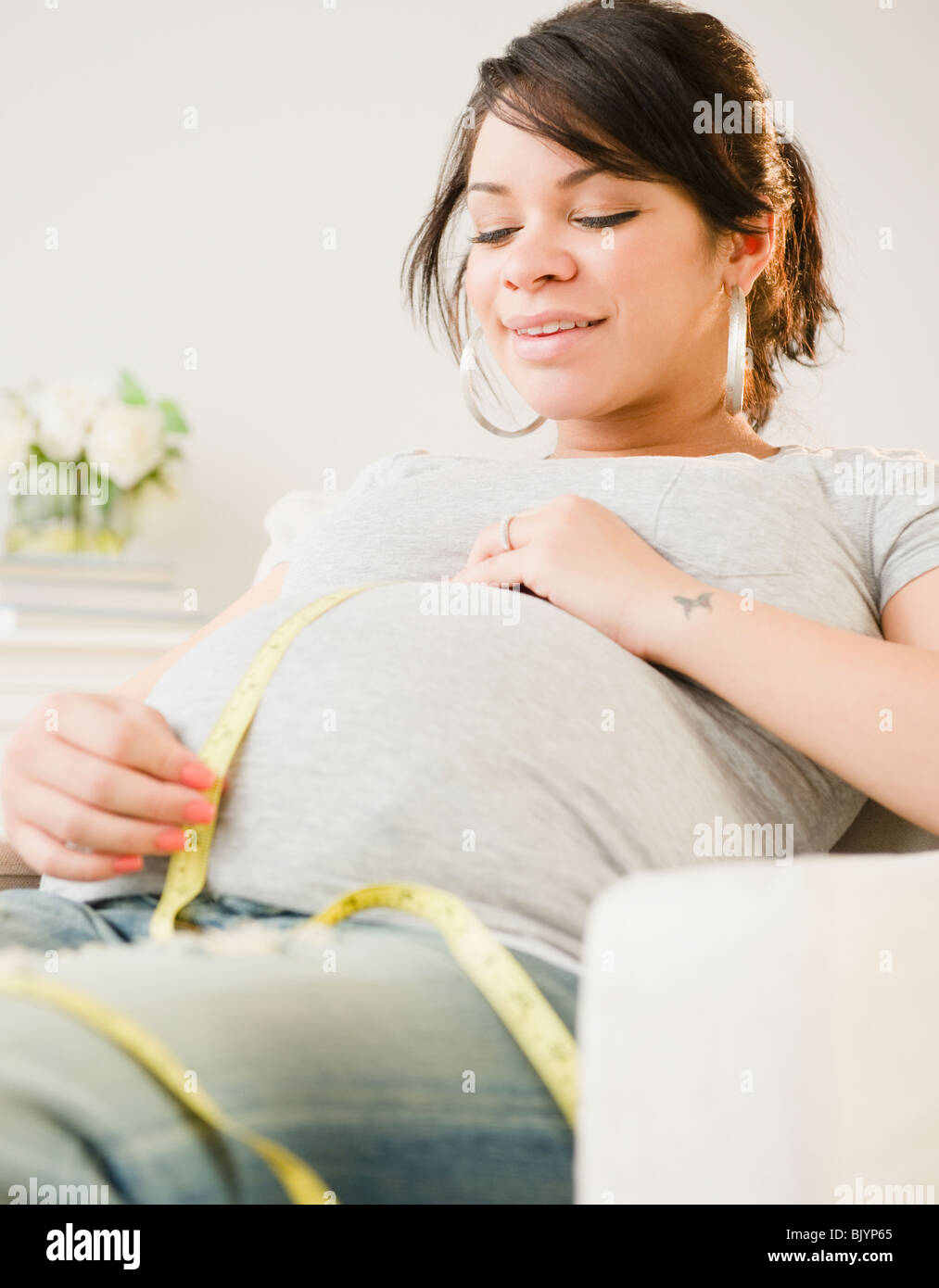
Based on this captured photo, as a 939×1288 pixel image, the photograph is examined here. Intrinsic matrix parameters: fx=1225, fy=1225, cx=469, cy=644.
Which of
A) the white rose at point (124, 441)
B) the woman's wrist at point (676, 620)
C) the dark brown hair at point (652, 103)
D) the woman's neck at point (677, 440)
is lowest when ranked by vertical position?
the woman's wrist at point (676, 620)

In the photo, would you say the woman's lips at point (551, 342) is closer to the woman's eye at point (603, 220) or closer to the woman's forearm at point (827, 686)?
the woman's eye at point (603, 220)

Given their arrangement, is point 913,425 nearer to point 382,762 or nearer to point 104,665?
point 104,665

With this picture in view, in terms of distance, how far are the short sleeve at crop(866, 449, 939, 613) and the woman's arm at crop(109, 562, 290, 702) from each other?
0.56 metres

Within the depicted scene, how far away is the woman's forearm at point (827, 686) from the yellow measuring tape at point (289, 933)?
0.26 meters

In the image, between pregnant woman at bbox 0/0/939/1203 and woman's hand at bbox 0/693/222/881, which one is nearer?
pregnant woman at bbox 0/0/939/1203

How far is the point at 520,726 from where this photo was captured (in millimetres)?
774

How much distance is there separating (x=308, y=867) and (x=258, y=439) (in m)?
1.72

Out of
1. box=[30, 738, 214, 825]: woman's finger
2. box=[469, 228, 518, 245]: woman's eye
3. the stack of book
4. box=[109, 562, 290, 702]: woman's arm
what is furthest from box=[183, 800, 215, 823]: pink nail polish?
the stack of book

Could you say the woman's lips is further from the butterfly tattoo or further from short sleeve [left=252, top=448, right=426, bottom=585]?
the butterfly tattoo

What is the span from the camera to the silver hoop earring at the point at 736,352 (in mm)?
1291

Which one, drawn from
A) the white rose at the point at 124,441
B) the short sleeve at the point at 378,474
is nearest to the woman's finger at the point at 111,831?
the short sleeve at the point at 378,474

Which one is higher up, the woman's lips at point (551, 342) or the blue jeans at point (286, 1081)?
the woman's lips at point (551, 342)

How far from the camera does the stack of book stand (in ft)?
6.53
